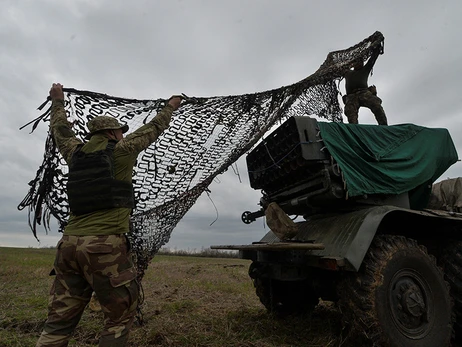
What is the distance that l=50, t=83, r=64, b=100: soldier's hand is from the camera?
3346mm

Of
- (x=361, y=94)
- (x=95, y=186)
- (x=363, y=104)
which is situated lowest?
(x=95, y=186)

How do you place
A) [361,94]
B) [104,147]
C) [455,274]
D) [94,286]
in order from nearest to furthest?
[94,286] < [104,147] < [455,274] < [361,94]

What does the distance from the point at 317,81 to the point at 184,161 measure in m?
2.13

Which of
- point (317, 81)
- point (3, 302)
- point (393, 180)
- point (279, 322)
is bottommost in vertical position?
point (279, 322)

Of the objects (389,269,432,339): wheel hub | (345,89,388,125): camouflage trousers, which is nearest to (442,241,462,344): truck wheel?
(389,269,432,339): wheel hub

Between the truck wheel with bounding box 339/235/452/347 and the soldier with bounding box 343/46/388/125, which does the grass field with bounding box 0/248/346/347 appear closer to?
the truck wheel with bounding box 339/235/452/347

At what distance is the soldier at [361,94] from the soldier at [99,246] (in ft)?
13.4

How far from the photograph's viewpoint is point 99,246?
254 centimetres

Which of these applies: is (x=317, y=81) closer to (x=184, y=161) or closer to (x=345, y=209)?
(x=345, y=209)

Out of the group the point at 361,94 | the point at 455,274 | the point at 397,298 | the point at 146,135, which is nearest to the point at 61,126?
the point at 146,135

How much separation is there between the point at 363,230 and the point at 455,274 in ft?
5.35

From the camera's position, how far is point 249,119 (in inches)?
173

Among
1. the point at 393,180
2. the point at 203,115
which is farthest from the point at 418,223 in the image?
the point at 203,115

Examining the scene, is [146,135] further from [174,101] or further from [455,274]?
[455,274]
